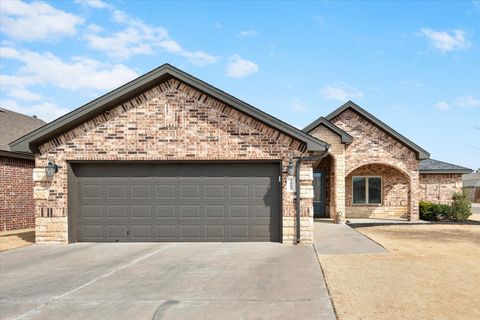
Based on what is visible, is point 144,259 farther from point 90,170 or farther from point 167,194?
point 90,170

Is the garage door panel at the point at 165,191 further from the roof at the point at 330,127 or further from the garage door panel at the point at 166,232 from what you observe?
the roof at the point at 330,127

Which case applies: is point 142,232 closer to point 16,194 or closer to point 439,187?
point 16,194

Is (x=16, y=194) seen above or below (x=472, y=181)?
above

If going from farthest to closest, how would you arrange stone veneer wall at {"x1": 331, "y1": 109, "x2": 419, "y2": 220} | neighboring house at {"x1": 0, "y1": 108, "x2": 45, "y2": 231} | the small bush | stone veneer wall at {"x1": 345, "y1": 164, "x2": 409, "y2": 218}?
1. stone veneer wall at {"x1": 345, "y1": 164, "x2": 409, "y2": 218}
2. the small bush
3. stone veneer wall at {"x1": 331, "y1": 109, "x2": 419, "y2": 220}
4. neighboring house at {"x1": 0, "y1": 108, "x2": 45, "y2": 231}

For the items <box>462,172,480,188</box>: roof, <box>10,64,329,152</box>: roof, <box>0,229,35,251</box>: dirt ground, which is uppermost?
<box>10,64,329,152</box>: roof

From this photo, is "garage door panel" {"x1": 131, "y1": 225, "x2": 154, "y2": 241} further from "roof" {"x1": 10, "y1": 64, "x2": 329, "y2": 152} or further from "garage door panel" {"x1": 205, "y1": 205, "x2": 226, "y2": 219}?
"roof" {"x1": 10, "y1": 64, "x2": 329, "y2": 152}

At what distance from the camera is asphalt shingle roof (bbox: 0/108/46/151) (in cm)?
1795

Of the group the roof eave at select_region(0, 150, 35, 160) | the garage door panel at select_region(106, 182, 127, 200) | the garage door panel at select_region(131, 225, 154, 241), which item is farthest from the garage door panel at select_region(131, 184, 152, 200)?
the roof eave at select_region(0, 150, 35, 160)

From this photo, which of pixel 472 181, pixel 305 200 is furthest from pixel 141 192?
pixel 472 181

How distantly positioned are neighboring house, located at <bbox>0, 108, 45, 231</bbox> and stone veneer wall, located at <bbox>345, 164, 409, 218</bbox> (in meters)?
16.6

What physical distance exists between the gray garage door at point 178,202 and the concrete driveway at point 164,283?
1.08m

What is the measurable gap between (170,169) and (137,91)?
276cm

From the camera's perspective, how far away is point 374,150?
781 inches

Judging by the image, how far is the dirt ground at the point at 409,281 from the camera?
5.85m
